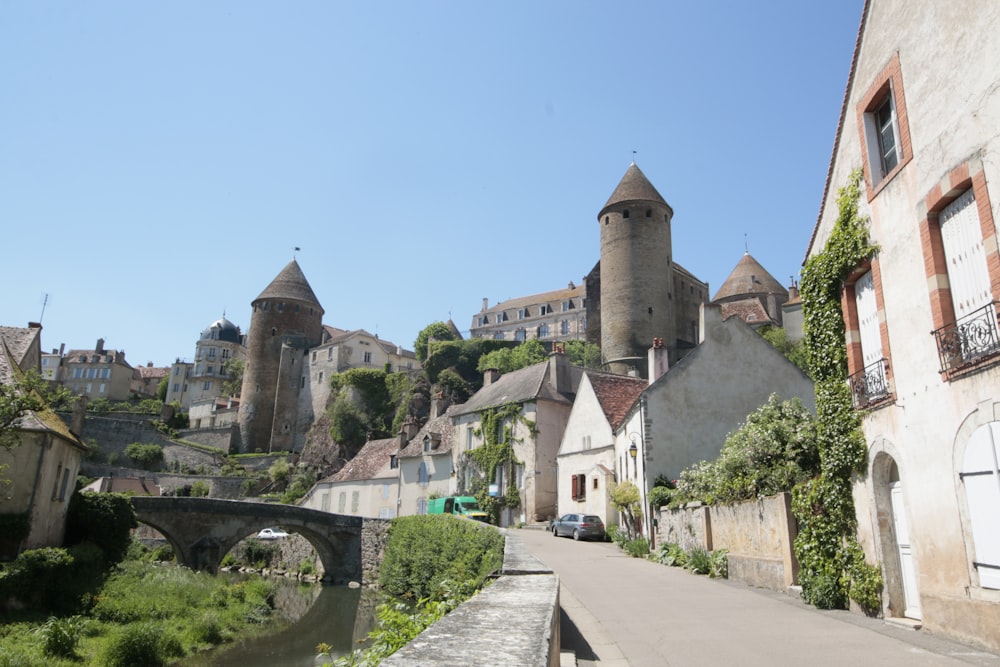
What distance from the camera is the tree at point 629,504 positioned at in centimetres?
2159

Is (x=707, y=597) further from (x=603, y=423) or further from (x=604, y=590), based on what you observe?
(x=603, y=423)

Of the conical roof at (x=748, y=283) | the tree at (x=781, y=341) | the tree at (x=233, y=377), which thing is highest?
the conical roof at (x=748, y=283)

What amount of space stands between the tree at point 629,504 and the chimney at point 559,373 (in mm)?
11616

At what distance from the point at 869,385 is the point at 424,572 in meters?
15.7

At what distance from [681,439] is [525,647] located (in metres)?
19.5

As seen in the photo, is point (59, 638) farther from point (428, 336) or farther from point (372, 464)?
point (428, 336)

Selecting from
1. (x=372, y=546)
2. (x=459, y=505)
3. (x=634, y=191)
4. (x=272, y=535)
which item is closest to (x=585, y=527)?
(x=459, y=505)

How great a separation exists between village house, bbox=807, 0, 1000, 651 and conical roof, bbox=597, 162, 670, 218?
4899 centimetres

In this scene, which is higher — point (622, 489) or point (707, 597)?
point (622, 489)

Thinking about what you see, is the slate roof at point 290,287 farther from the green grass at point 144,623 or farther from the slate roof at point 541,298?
the green grass at point 144,623

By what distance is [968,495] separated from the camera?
7.17 metres

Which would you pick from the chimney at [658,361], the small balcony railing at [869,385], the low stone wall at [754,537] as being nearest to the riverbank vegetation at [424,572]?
the low stone wall at [754,537]

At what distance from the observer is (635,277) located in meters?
56.8

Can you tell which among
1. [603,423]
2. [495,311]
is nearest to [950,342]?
[603,423]
